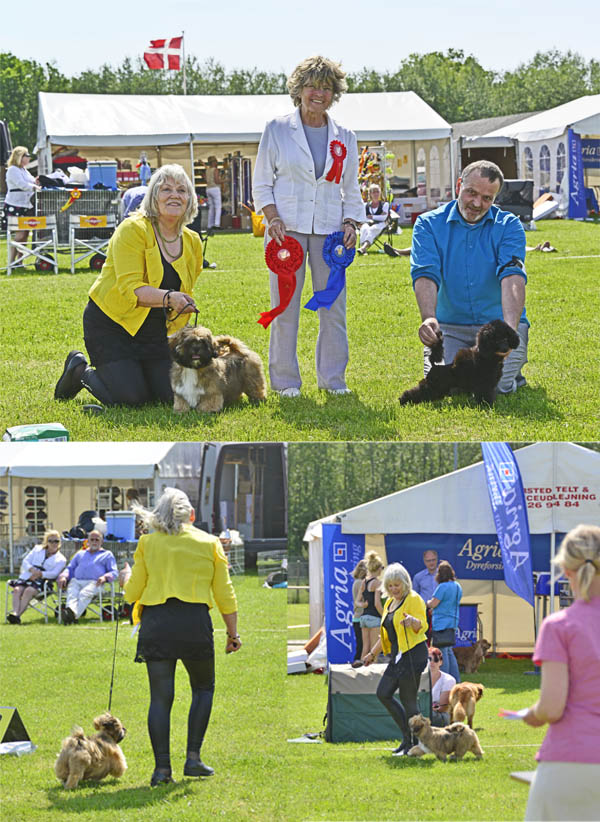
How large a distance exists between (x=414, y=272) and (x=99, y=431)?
185cm

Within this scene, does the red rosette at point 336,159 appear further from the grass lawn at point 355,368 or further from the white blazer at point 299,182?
the grass lawn at point 355,368

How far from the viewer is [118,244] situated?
5180mm

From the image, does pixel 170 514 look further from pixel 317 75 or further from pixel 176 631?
pixel 317 75

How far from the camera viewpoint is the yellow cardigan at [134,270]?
5152 mm

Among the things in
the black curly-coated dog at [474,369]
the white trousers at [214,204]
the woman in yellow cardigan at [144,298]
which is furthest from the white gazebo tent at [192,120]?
the black curly-coated dog at [474,369]

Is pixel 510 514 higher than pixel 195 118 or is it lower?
lower

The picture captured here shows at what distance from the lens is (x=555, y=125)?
909 inches

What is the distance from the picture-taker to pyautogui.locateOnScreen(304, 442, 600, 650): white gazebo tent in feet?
12.0

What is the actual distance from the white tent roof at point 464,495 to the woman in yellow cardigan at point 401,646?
0.57 feet

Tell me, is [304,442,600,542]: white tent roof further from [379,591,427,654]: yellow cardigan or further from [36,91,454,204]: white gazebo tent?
[36,91,454,204]: white gazebo tent

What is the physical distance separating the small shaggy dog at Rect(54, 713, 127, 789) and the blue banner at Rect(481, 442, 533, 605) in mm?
1525

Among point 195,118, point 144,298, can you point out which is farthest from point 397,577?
point 195,118

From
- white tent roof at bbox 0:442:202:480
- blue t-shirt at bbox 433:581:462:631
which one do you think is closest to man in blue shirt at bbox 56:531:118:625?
white tent roof at bbox 0:442:202:480

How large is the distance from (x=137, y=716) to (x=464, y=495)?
1463 millimetres
